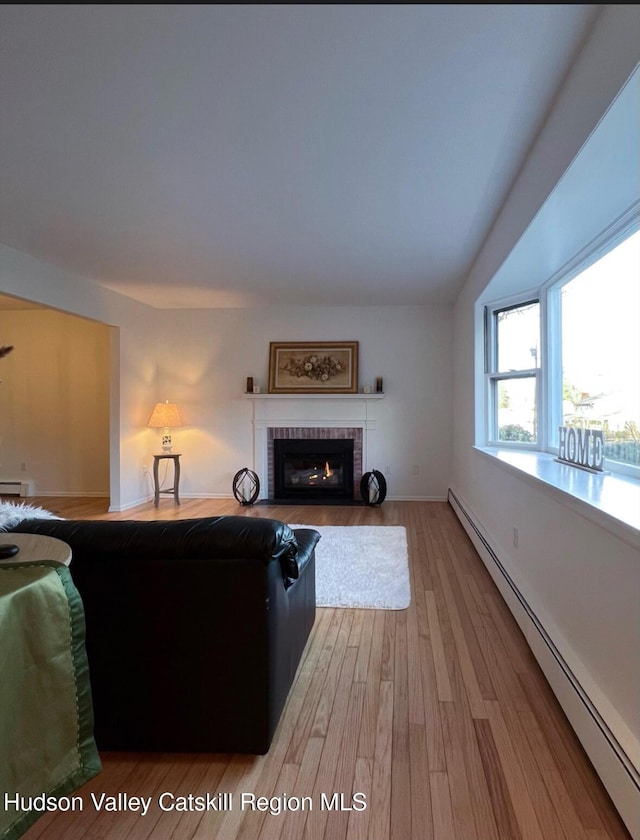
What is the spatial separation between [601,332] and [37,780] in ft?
10.0

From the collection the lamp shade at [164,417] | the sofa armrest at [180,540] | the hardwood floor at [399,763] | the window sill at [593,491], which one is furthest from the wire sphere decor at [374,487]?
the sofa armrest at [180,540]

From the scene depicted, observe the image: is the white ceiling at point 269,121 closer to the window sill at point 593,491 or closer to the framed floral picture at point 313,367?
the window sill at point 593,491

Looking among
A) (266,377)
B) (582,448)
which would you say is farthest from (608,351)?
(266,377)

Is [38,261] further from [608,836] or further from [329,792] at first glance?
[608,836]

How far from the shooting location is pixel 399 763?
5.53 feet

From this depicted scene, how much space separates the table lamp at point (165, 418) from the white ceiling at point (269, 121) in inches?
92.9

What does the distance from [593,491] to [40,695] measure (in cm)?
200

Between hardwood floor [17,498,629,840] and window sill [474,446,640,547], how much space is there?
793 mm

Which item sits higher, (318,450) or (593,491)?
(593,491)

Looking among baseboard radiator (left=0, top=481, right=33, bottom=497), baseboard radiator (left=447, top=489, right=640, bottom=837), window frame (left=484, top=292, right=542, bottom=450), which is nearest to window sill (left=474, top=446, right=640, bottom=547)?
baseboard radiator (left=447, top=489, right=640, bottom=837)

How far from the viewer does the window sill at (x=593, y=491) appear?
1.54 meters

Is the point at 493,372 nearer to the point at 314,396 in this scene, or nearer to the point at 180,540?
the point at 314,396

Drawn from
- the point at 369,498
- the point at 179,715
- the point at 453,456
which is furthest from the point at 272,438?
the point at 179,715

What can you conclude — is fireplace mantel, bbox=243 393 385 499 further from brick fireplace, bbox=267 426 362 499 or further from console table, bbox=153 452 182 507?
console table, bbox=153 452 182 507
